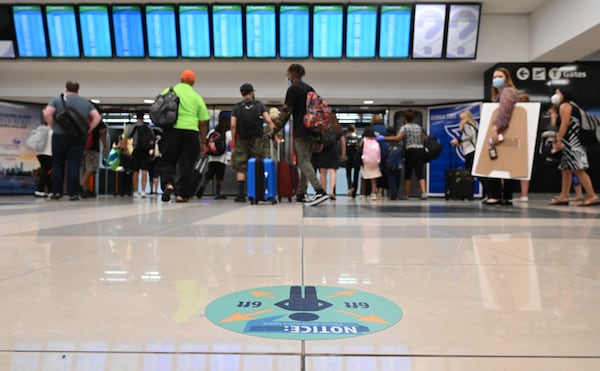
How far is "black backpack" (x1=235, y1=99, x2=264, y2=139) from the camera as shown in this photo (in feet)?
16.4

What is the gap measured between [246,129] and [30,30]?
6.40 metres

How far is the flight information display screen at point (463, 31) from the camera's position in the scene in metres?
8.06

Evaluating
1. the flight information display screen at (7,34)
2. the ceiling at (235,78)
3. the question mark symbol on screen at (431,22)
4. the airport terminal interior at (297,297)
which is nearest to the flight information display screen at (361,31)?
the ceiling at (235,78)

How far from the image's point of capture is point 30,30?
8398 mm

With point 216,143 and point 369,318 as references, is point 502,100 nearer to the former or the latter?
point 216,143

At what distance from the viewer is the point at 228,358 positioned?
58 cm

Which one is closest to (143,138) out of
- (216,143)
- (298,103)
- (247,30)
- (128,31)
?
(216,143)

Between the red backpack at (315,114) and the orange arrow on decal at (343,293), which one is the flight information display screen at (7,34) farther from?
the orange arrow on decal at (343,293)

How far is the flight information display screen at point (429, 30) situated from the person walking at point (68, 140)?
6105mm

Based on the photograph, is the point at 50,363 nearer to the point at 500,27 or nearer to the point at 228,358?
the point at 228,358

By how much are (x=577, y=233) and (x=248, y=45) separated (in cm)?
746

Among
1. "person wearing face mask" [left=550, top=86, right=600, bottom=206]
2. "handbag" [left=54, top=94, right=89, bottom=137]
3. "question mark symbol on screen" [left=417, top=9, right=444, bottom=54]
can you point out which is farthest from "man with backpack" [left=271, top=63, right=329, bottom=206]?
"question mark symbol on screen" [left=417, top=9, right=444, bottom=54]

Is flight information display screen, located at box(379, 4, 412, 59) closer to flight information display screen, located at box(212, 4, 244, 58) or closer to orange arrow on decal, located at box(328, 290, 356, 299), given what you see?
flight information display screen, located at box(212, 4, 244, 58)

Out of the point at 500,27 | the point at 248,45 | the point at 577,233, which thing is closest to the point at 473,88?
the point at 500,27
